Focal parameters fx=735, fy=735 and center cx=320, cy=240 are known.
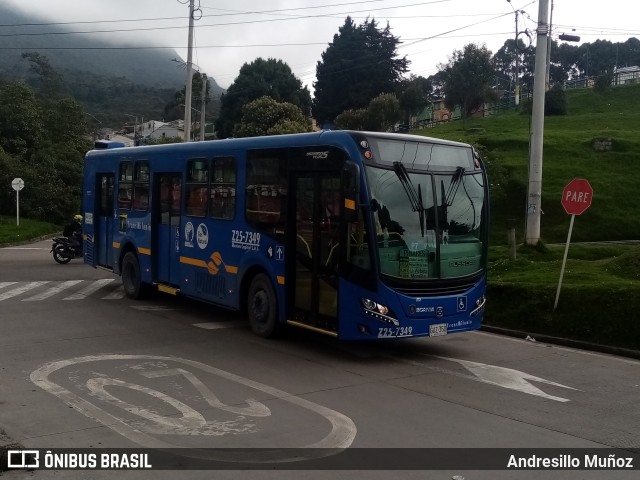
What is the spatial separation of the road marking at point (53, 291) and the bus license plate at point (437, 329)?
31.6 ft

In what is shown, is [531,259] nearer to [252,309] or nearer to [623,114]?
[252,309]

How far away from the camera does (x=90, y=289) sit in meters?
18.2

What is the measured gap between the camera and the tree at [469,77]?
191 feet

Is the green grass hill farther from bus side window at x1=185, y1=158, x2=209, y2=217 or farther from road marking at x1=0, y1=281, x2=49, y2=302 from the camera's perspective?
road marking at x1=0, y1=281, x2=49, y2=302

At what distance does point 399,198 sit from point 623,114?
183 ft

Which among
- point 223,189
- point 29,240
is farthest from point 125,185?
point 29,240

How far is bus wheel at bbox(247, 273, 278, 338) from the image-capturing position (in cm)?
1160

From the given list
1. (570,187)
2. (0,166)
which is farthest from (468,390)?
(0,166)

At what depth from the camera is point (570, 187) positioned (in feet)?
45.4

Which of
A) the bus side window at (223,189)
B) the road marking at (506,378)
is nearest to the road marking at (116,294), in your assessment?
the bus side window at (223,189)

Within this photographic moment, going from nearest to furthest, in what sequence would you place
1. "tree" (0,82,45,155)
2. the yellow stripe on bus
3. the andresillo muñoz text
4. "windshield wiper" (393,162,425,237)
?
1. the andresillo muñoz text
2. "windshield wiper" (393,162,425,237)
3. the yellow stripe on bus
4. "tree" (0,82,45,155)

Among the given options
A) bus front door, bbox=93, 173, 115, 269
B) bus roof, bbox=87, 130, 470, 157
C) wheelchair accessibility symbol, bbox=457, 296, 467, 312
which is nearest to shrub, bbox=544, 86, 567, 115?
bus front door, bbox=93, 173, 115, 269

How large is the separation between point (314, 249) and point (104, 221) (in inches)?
343

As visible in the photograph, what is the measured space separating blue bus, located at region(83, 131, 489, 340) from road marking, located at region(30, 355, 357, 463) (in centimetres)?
190
